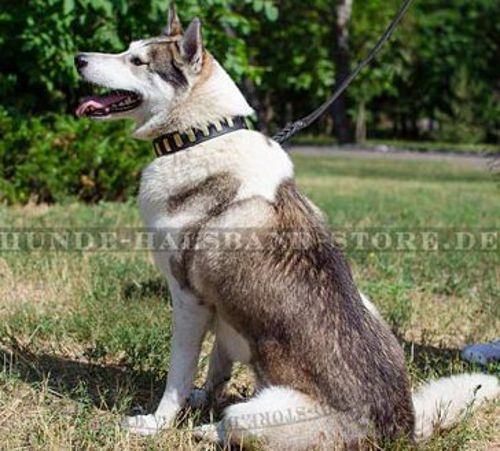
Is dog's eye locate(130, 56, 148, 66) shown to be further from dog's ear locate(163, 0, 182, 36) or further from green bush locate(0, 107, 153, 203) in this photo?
green bush locate(0, 107, 153, 203)

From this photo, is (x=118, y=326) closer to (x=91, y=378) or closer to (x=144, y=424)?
(x=91, y=378)

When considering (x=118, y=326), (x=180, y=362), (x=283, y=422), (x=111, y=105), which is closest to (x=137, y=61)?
(x=111, y=105)

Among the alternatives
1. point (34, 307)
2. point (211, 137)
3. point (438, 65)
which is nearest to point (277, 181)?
point (211, 137)

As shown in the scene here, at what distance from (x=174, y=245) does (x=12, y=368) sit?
123cm

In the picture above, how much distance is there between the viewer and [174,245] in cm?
358

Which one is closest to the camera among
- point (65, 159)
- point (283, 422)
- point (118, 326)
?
point (283, 422)

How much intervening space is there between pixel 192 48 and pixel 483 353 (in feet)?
8.25

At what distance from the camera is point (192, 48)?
144 inches

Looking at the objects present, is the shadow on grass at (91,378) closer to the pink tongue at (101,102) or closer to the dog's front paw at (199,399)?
the dog's front paw at (199,399)

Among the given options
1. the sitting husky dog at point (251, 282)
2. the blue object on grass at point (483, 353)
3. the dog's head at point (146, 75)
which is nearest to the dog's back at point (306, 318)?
the sitting husky dog at point (251, 282)

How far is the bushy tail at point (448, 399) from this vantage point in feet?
11.5

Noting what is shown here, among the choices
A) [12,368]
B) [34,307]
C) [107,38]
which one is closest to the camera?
[12,368]

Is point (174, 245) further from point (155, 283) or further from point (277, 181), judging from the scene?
point (155, 283)

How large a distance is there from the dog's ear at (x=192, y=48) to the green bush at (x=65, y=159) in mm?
5695
